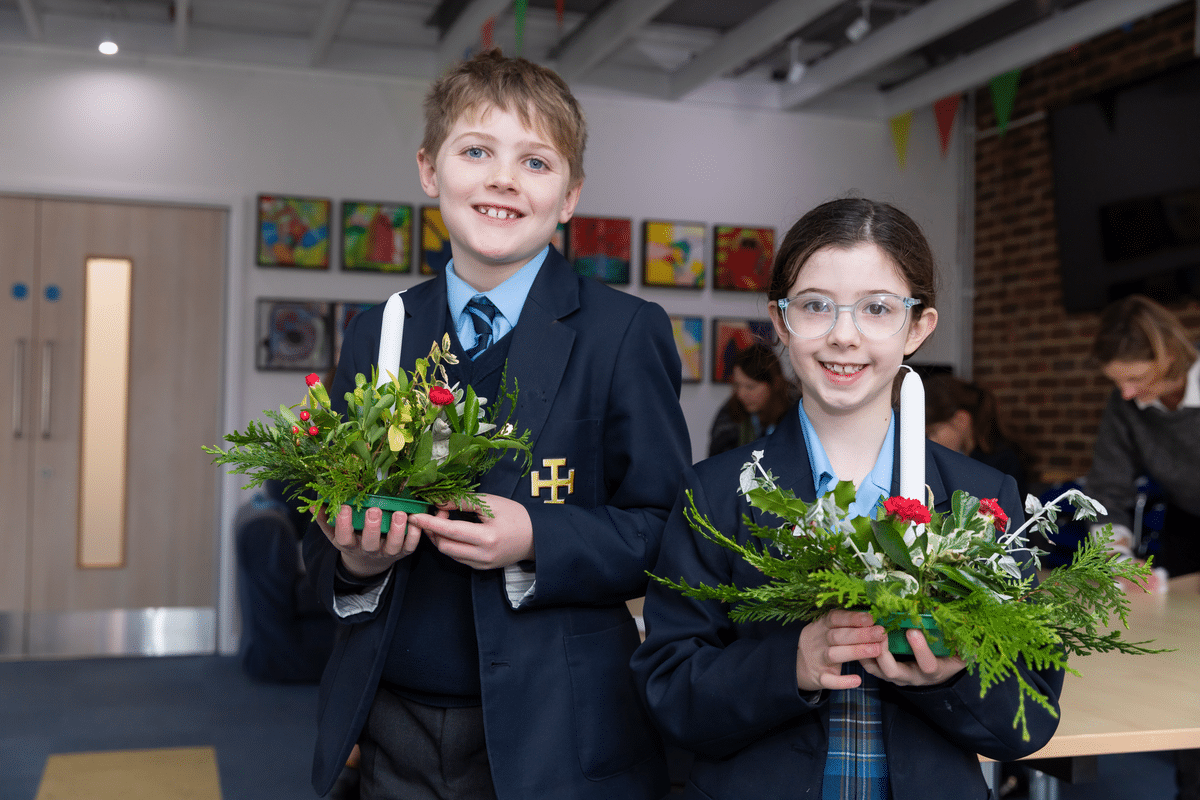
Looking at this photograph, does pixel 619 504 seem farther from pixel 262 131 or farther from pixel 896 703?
pixel 262 131

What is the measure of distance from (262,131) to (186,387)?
136cm

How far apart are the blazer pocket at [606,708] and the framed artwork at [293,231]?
15.1 ft

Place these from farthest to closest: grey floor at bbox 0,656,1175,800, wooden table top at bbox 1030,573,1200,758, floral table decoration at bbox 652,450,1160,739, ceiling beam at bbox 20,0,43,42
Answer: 1. ceiling beam at bbox 20,0,43,42
2. grey floor at bbox 0,656,1175,800
3. wooden table top at bbox 1030,573,1200,758
4. floral table decoration at bbox 652,450,1160,739

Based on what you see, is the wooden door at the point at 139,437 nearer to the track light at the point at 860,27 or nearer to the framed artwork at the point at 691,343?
the framed artwork at the point at 691,343

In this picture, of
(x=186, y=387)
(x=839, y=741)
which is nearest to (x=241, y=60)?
(x=186, y=387)

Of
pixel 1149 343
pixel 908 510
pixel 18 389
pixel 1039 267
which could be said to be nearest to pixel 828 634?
pixel 908 510

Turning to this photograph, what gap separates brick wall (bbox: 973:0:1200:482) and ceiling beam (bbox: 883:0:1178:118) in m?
0.39

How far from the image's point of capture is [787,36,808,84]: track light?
5.48m

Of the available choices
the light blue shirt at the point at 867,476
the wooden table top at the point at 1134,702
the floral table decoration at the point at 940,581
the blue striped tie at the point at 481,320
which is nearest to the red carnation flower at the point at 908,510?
the floral table decoration at the point at 940,581

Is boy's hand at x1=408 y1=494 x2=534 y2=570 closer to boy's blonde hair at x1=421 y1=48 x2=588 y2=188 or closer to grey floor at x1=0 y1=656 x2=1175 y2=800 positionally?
boy's blonde hair at x1=421 y1=48 x2=588 y2=188

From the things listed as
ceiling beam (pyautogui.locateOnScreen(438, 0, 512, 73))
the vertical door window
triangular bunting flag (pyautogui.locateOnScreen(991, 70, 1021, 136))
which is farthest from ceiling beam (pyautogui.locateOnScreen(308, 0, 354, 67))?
triangular bunting flag (pyautogui.locateOnScreen(991, 70, 1021, 136))

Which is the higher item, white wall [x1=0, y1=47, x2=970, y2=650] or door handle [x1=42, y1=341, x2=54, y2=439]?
white wall [x1=0, y1=47, x2=970, y2=650]

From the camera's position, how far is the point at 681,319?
5926 mm

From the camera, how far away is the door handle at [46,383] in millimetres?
5242
